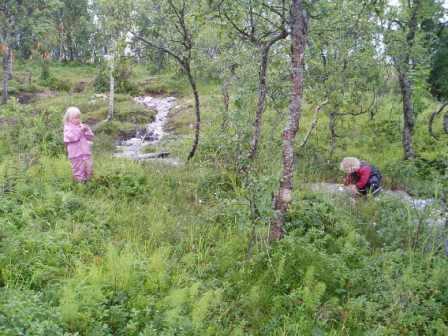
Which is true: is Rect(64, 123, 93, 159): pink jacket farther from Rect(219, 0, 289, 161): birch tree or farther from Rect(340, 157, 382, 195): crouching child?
Rect(340, 157, 382, 195): crouching child

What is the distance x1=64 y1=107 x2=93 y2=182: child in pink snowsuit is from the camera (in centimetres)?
771

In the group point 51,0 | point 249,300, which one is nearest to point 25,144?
point 249,300

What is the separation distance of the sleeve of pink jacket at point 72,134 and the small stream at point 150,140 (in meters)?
2.98

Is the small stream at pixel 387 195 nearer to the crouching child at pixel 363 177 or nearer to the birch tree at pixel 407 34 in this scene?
the crouching child at pixel 363 177

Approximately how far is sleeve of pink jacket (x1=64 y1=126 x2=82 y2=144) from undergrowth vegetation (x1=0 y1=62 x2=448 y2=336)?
74 cm

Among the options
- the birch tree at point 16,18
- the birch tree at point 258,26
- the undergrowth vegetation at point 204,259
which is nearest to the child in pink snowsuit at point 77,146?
the undergrowth vegetation at point 204,259

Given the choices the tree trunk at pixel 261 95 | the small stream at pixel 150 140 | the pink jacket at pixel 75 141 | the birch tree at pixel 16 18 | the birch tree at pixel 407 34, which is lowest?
the small stream at pixel 150 140

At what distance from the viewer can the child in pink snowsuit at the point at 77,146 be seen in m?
7.71

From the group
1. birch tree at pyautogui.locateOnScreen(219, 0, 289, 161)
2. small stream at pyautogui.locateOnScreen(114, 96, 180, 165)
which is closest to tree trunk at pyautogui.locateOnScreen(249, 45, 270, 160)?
birch tree at pyautogui.locateOnScreen(219, 0, 289, 161)

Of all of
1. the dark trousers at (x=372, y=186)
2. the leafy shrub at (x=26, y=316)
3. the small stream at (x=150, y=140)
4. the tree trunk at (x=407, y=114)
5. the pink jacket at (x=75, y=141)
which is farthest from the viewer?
the small stream at (x=150, y=140)

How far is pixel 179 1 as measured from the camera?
9609 mm

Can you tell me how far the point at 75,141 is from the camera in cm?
773

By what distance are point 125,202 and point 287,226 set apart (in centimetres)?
276

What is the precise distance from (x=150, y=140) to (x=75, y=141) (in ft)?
24.1
